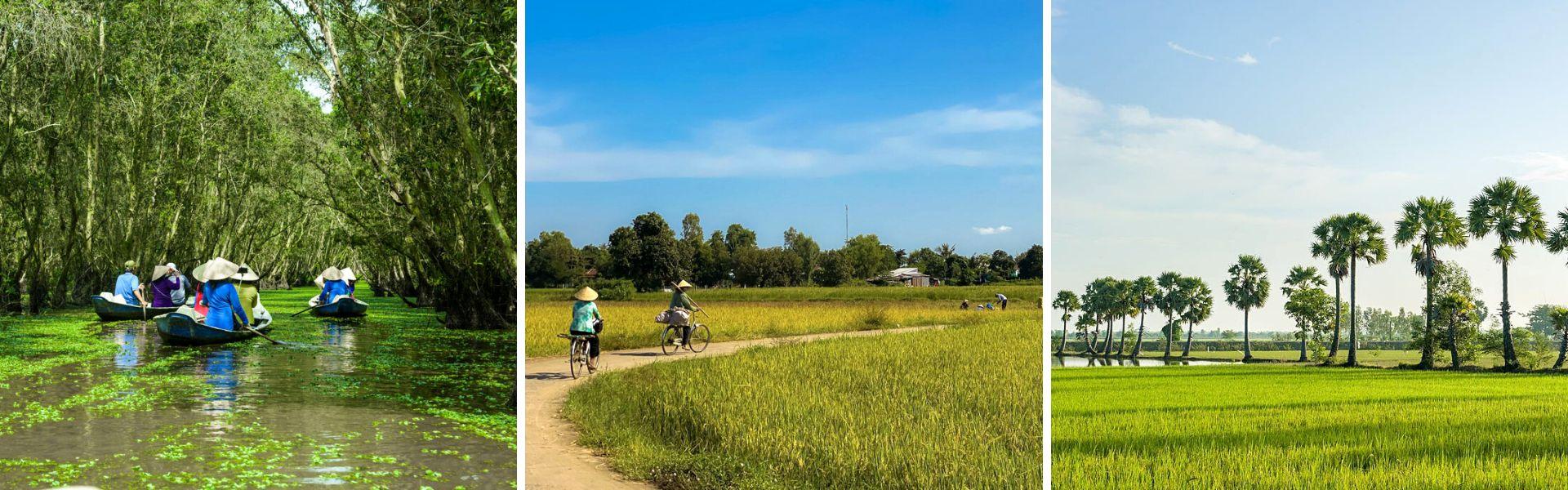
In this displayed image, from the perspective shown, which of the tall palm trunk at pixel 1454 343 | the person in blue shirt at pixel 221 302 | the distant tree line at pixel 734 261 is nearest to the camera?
the distant tree line at pixel 734 261

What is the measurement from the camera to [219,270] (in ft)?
43.5

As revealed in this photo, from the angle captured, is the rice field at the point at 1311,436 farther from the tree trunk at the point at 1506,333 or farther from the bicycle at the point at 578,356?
the bicycle at the point at 578,356

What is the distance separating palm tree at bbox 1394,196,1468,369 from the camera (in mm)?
17188

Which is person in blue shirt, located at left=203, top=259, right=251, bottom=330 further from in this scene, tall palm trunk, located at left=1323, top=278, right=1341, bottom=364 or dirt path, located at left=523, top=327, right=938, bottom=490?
tall palm trunk, located at left=1323, top=278, right=1341, bottom=364

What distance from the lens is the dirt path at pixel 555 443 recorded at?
489 centimetres

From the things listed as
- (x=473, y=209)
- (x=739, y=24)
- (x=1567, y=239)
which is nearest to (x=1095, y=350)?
(x=1567, y=239)

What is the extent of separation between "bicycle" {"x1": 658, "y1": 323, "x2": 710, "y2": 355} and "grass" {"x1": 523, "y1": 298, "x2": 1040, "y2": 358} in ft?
0.17

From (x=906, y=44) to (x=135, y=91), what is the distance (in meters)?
19.9

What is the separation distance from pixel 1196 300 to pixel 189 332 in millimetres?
18825

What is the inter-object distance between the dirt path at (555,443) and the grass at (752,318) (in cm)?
16

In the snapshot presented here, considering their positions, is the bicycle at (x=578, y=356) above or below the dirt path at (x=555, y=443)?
above

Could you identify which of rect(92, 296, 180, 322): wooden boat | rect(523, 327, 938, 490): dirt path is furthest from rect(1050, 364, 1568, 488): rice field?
rect(92, 296, 180, 322): wooden boat

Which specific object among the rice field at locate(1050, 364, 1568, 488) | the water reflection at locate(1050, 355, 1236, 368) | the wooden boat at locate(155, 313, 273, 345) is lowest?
the water reflection at locate(1050, 355, 1236, 368)

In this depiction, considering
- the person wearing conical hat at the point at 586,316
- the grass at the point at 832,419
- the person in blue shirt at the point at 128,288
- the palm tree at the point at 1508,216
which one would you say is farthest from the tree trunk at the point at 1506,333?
the person in blue shirt at the point at 128,288
